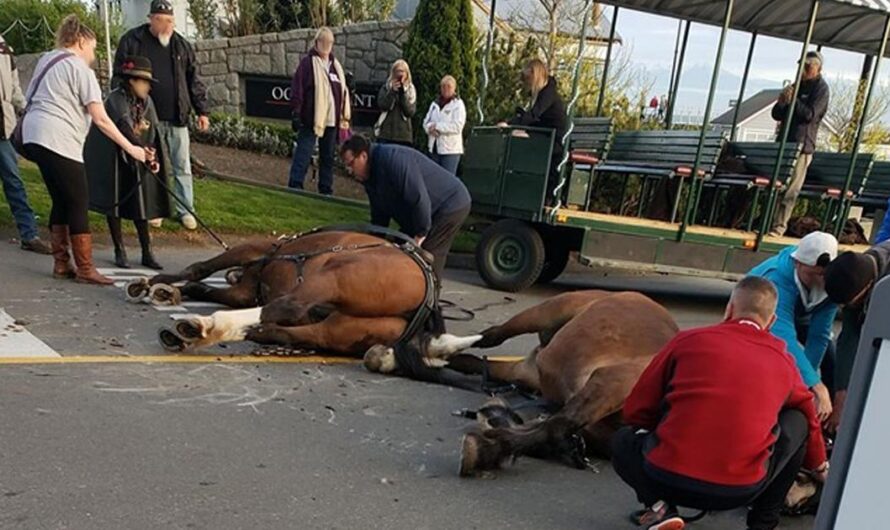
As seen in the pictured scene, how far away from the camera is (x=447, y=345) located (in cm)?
477

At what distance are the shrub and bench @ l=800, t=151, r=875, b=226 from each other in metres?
8.67

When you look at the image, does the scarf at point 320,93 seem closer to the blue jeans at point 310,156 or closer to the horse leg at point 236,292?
the blue jeans at point 310,156

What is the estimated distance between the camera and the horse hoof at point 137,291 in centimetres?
551

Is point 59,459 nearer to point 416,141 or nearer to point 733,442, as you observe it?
point 733,442

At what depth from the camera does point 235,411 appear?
12.4ft

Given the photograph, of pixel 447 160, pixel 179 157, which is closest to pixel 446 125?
pixel 447 160

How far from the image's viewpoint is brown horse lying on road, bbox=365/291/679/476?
3383 millimetres

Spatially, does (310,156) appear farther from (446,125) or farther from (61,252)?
(61,252)

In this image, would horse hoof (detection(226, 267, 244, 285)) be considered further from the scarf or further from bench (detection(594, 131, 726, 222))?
bench (detection(594, 131, 726, 222))

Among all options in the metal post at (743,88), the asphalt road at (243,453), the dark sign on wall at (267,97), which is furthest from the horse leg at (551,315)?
the dark sign on wall at (267,97)

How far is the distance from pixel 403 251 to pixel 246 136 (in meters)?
9.87

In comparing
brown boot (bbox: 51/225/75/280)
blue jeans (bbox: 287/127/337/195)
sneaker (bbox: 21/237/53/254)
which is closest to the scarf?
blue jeans (bbox: 287/127/337/195)

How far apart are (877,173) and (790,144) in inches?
121

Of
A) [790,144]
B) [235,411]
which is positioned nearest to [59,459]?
[235,411]
